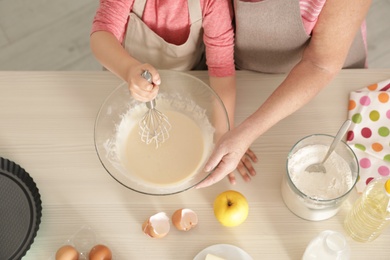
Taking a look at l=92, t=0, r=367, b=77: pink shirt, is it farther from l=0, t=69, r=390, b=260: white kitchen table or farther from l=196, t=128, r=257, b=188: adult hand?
l=196, t=128, r=257, b=188: adult hand

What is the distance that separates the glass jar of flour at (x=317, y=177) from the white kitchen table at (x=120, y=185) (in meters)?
0.05

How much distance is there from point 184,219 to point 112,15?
0.49m

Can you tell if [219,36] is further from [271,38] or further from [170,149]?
[170,149]

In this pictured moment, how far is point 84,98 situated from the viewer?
1.09m

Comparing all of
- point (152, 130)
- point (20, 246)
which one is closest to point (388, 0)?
point (152, 130)

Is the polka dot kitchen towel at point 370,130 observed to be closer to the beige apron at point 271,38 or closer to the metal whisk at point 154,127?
the beige apron at point 271,38

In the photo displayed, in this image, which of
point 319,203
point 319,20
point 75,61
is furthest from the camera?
point 75,61

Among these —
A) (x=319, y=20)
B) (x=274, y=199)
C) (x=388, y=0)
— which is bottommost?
(x=388, y=0)

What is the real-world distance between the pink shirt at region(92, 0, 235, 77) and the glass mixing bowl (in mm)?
93

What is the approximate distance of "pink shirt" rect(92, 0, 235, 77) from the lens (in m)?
1.02

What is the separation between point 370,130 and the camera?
102cm

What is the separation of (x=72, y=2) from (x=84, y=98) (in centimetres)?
124

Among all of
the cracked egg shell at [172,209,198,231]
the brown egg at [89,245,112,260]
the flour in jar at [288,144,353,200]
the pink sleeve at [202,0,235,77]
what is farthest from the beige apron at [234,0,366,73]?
the brown egg at [89,245,112,260]

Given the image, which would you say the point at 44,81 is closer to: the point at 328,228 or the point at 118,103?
the point at 118,103
